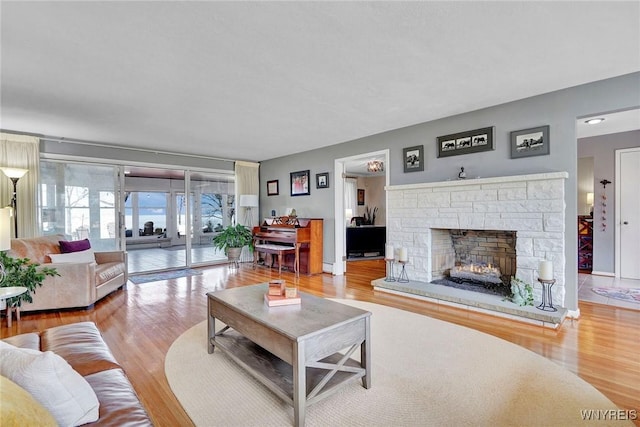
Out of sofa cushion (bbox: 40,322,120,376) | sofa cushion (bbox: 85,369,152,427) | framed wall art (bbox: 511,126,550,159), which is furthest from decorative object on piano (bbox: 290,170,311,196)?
sofa cushion (bbox: 85,369,152,427)

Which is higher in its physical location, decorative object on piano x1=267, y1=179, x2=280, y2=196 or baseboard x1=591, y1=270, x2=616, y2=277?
decorative object on piano x1=267, y1=179, x2=280, y2=196

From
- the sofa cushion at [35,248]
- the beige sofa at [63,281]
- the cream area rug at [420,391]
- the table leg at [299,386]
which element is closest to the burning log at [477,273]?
the cream area rug at [420,391]

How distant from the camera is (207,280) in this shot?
5.18 m

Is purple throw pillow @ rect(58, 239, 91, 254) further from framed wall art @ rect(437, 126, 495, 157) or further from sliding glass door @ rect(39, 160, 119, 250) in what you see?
framed wall art @ rect(437, 126, 495, 157)

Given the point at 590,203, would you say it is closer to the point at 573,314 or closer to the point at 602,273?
the point at 602,273

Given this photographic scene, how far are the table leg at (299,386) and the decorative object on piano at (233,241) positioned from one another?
5131mm

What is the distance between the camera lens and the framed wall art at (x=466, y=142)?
12.2 feet

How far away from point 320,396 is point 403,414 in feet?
1.62

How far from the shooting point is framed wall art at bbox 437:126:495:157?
147 inches

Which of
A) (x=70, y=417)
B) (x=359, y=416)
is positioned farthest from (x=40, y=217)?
(x=359, y=416)

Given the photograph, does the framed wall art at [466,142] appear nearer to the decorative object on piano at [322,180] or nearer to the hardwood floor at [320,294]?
the hardwood floor at [320,294]

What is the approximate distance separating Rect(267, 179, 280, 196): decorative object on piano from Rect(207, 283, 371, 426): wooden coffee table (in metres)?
4.77

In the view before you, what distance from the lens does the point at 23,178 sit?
4.50 meters

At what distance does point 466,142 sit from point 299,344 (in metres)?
3.45
